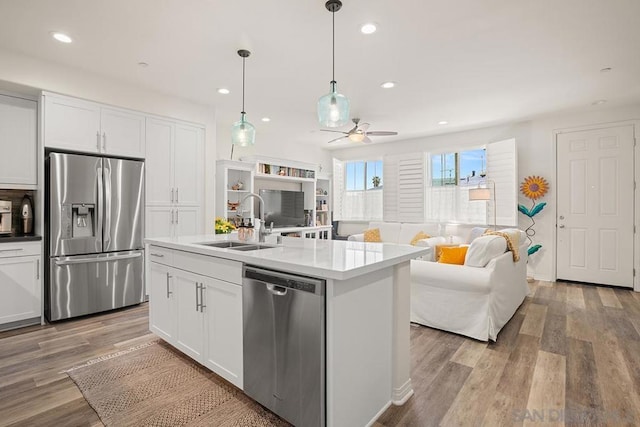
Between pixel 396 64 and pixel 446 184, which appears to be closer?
pixel 396 64

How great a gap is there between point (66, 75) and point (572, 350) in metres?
5.45

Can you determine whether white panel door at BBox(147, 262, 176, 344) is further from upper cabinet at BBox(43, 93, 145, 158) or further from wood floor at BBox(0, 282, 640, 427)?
upper cabinet at BBox(43, 93, 145, 158)

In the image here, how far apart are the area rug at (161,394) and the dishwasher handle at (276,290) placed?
2.43 ft

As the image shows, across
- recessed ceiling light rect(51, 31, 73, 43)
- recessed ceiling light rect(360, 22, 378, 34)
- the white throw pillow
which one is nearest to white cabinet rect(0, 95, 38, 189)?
recessed ceiling light rect(51, 31, 73, 43)

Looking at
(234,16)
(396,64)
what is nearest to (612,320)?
(396,64)

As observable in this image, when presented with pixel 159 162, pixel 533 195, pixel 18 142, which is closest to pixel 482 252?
pixel 533 195

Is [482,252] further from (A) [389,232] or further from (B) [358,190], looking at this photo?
(B) [358,190]

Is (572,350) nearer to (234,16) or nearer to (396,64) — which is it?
(396,64)

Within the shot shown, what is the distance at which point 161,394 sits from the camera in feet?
6.60

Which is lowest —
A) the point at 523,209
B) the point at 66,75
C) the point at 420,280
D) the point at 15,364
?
the point at 15,364

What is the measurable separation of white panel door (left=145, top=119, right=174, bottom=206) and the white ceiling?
1.58 feet

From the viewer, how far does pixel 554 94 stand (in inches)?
160

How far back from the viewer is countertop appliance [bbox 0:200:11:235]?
10.5ft

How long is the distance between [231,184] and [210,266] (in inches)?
145
